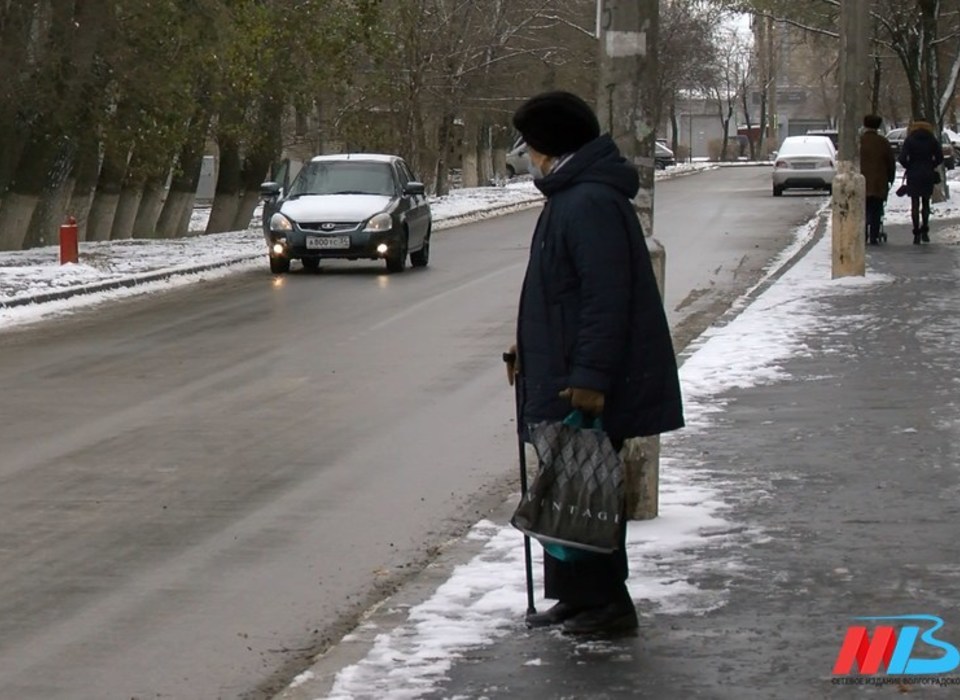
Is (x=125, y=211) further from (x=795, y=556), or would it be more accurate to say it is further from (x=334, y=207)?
(x=795, y=556)

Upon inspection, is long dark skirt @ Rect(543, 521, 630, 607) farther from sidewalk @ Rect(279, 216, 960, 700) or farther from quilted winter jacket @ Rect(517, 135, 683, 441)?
quilted winter jacket @ Rect(517, 135, 683, 441)

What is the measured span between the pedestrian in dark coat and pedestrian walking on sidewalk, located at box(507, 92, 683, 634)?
72.0 feet

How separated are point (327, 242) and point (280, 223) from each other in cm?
69

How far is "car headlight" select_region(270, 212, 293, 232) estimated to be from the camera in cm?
2638

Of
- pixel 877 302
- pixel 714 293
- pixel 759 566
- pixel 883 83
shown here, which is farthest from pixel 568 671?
pixel 883 83

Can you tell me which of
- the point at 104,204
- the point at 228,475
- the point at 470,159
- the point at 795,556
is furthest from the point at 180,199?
the point at 795,556

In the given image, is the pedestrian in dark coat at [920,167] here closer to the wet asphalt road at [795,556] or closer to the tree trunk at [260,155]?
the tree trunk at [260,155]

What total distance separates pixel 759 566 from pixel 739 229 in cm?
2789

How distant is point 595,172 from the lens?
656 cm

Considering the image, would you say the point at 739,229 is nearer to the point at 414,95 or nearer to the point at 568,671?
the point at 414,95

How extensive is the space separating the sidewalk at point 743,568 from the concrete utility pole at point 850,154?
753cm

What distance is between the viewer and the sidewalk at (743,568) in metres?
6.15

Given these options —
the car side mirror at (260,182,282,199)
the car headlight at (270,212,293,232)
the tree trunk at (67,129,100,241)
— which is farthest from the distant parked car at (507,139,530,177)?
the car headlight at (270,212,293,232)

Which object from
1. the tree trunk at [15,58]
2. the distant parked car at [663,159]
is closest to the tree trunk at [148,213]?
the tree trunk at [15,58]
